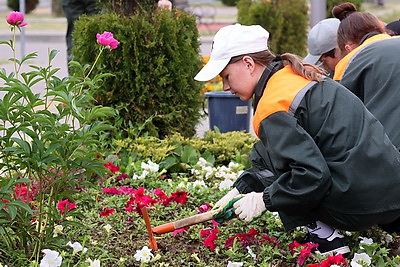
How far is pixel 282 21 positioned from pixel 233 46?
6352 mm

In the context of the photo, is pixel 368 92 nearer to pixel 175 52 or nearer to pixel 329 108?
pixel 329 108

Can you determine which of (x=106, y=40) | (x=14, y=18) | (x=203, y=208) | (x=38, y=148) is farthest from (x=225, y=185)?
(x=14, y=18)

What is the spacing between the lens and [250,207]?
3.24m

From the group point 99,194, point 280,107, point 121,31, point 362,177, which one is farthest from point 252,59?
point 121,31

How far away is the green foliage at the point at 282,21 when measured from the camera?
31.1ft

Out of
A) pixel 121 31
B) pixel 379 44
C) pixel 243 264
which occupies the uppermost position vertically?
pixel 379 44

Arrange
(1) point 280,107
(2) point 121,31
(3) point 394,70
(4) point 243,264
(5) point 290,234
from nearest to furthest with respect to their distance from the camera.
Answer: (1) point 280,107, (4) point 243,264, (5) point 290,234, (3) point 394,70, (2) point 121,31

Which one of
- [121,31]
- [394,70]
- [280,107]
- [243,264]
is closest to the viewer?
[280,107]

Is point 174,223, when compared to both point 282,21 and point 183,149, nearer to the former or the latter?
point 183,149

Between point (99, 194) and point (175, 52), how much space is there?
1580mm

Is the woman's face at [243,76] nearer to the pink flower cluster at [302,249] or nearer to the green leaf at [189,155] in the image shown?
the pink flower cluster at [302,249]

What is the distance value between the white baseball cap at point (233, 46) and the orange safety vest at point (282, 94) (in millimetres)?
176

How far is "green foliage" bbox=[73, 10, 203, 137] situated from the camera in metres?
5.30

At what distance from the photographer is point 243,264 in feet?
10.6
